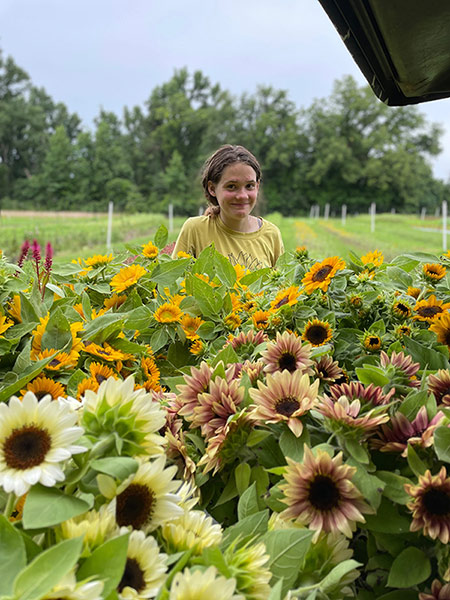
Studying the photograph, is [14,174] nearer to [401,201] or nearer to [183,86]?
[183,86]

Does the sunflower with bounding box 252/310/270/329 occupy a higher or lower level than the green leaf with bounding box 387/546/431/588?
higher

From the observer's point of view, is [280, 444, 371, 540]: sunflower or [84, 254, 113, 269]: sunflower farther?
[84, 254, 113, 269]: sunflower

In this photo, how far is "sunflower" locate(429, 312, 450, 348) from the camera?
2.49 feet

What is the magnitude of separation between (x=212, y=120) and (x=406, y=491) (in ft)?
152

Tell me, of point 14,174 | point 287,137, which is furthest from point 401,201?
point 14,174

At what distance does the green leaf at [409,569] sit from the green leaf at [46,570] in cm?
30

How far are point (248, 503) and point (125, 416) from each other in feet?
0.62

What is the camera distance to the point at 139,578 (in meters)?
0.42

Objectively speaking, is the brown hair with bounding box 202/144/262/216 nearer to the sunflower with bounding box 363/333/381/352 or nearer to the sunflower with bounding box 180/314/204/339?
the sunflower with bounding box 180/314/204/339

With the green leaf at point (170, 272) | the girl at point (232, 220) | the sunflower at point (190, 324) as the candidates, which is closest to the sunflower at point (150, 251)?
the green leaf at point (170, 272)

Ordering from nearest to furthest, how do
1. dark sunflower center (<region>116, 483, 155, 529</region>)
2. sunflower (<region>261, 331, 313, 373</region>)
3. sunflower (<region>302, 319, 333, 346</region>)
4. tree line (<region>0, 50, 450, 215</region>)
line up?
1. dark sunflower center (<region>116, 483, 155, 529</region>)
2. sunflower (<region>261, 331, 313, 373</region>)
3. sunflower (<region>302, 319, 333, 346</region>)
4. tree line (<region>0, 50, 450, 215</region>)

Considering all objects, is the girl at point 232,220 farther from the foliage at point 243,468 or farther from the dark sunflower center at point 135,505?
the dark sunflower center at point 135,505

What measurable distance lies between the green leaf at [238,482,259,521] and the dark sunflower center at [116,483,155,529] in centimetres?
13

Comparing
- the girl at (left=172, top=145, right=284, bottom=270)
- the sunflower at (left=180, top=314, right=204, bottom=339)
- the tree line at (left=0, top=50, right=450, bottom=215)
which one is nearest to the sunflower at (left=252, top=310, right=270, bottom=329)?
the sunflower at (left=180, top=314, right=204, bottom=339)
